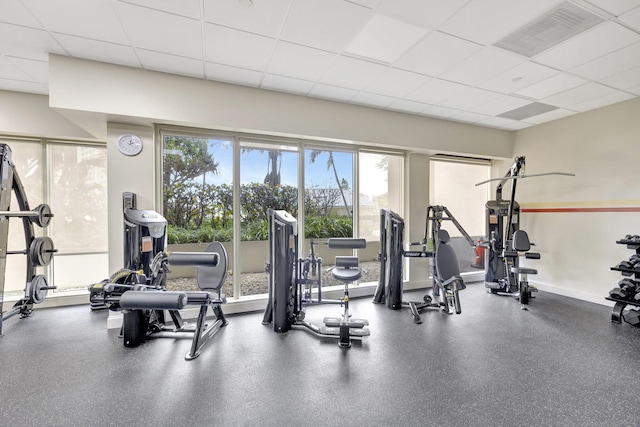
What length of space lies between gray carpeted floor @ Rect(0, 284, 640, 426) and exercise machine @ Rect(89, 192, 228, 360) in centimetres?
15

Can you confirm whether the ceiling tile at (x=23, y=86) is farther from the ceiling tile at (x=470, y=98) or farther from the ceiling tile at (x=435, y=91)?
the ceiling tile at (x=470, y=98)

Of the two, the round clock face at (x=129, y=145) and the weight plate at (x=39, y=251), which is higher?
the round clock face at (x=129, y=145)

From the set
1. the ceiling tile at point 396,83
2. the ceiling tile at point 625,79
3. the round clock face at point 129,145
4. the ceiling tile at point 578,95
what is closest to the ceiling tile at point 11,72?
the round clock face at point 129,145

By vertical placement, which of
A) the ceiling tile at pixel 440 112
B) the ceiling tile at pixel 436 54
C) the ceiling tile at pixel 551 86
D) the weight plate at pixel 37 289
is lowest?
the weight plate at pixel 37 289

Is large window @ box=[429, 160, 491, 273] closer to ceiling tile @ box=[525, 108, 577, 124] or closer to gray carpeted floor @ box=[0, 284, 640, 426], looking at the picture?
ceiling tile @ box=[525, 108, 577, 124]

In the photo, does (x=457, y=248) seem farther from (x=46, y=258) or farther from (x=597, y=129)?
(x=46, y=258)

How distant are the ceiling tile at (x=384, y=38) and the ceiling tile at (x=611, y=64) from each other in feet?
7.09

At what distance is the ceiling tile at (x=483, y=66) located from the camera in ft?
9.84

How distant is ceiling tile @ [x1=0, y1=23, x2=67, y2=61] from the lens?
102 inches

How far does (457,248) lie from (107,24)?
6663 mm

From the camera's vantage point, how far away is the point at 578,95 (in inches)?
157

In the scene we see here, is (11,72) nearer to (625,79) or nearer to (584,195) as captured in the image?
(625,79)

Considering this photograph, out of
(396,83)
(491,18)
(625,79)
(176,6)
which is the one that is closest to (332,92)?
(396,83)

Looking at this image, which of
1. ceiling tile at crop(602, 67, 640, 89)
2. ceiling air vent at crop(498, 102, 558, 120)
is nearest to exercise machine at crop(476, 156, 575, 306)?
ceiling air vent at crop(498, 102, 558, 120)
